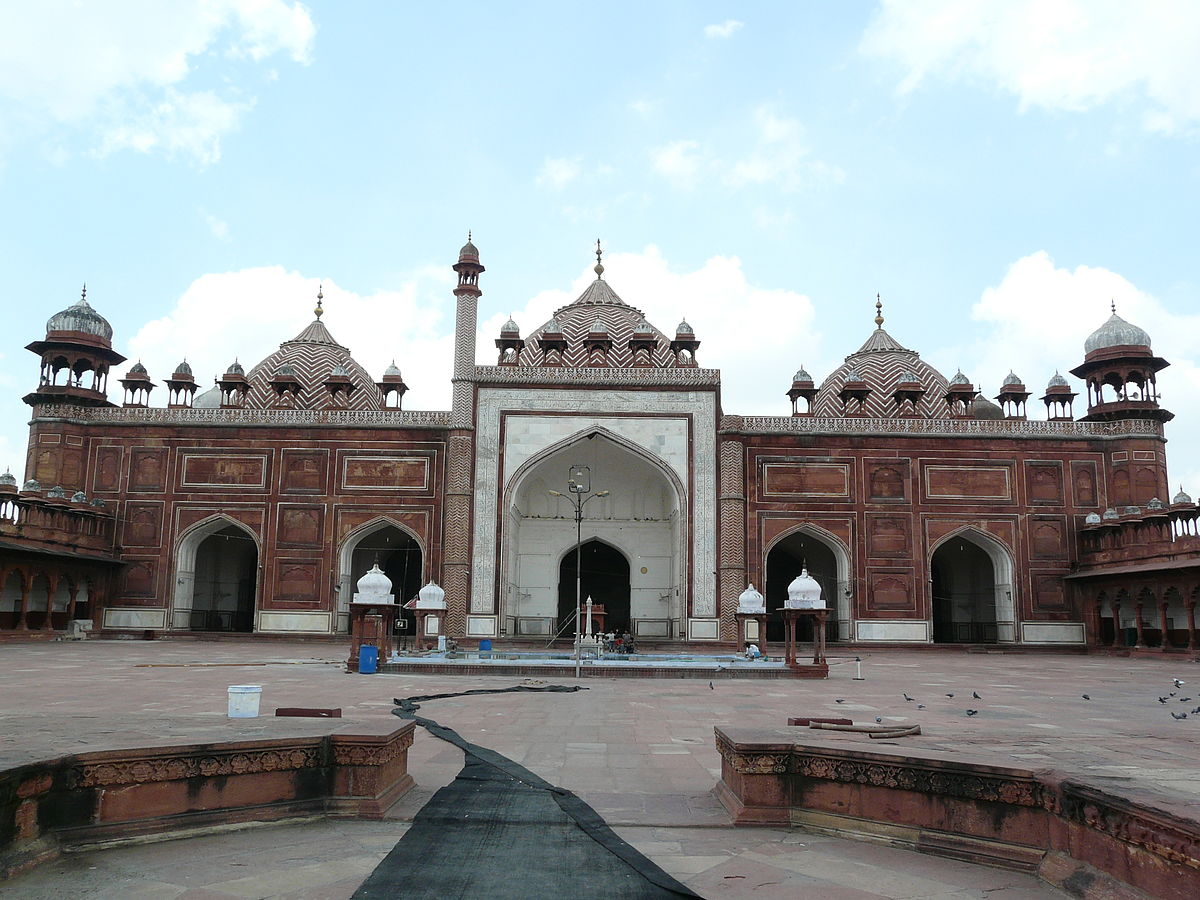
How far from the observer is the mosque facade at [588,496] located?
22.0 meters

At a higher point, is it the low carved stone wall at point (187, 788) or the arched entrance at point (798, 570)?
the arched entrance at point (798, 570)

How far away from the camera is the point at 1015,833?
3211mm

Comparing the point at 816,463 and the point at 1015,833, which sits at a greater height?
the point at 816,463

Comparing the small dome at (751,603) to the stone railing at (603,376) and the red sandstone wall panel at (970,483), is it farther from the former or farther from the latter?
the red sandstone wall panel at (970,483)

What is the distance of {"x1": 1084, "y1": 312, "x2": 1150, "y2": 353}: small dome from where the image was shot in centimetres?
2403

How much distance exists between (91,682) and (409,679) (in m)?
3.54

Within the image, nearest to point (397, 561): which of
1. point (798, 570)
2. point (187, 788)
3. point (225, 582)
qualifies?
point (225, 582)

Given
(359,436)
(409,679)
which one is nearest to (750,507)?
(359,436)

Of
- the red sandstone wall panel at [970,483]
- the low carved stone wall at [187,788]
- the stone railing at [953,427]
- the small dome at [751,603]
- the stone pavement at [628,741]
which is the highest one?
the stone railing at [953,427]

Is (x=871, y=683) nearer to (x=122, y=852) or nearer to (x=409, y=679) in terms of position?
(x=409, y=679)

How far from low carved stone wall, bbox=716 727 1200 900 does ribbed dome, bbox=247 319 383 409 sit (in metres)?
24.9

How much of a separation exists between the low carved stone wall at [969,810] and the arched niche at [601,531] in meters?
19.0

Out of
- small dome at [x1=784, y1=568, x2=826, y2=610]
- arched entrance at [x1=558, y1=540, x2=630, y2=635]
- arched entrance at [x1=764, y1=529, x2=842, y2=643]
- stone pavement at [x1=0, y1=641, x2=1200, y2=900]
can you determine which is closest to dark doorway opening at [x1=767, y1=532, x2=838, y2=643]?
arched entrance at [x1=764, y1=529, x2=842, y2=643]

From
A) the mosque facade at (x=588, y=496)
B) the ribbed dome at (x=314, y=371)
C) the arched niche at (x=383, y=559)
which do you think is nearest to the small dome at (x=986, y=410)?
the mosque facade at (x=588, y=496)
